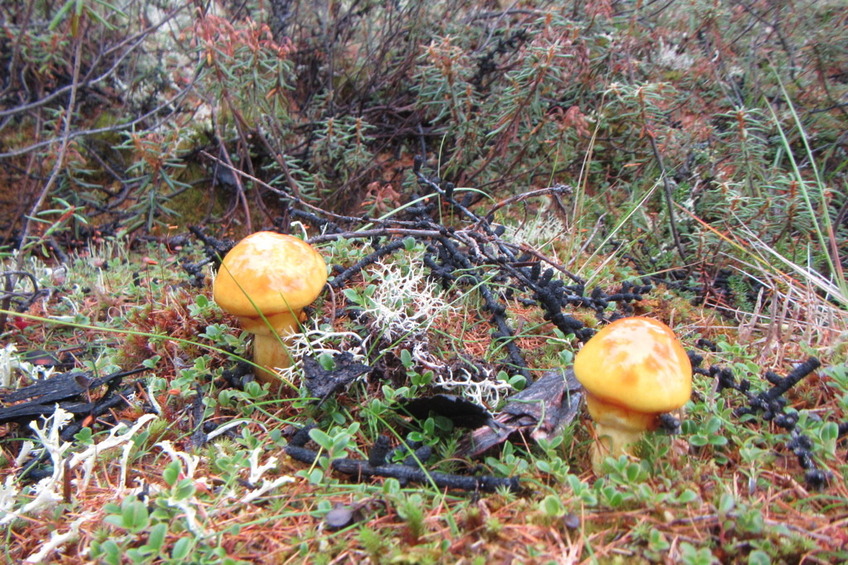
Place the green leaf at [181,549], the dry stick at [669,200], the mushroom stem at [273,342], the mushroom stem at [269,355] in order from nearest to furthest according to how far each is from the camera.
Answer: the green leaf at [181,549]
the mushroom stem at [273,342]
the mushroom stem at [269,355]
the dry stick at [669,200]

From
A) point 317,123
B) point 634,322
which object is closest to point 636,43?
point 317,123

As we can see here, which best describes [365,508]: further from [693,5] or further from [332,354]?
[693,5]

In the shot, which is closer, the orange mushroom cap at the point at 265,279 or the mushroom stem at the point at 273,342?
the orange mushroom cap at the point at 265,279

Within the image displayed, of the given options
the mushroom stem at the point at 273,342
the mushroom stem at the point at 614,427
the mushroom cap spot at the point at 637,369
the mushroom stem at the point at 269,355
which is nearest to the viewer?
the mushroom cap spot at the point at 637,369

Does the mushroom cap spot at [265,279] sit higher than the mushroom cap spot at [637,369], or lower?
higher

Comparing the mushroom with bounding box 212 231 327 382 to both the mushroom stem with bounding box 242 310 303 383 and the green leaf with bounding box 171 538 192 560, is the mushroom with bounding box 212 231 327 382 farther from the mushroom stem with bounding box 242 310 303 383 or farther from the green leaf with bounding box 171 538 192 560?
the green leaf with bounding box 171 538 192 560

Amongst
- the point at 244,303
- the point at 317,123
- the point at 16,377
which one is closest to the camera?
the point at 244,303

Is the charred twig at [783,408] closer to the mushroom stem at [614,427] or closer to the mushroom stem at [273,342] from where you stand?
the mushroom stem at [614,427]

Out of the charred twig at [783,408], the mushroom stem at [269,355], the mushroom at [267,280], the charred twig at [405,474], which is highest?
the mushroom at [267,280]

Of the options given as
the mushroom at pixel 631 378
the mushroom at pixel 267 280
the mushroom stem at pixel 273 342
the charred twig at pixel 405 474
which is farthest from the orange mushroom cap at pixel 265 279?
the mushroom at pixel 631 378
